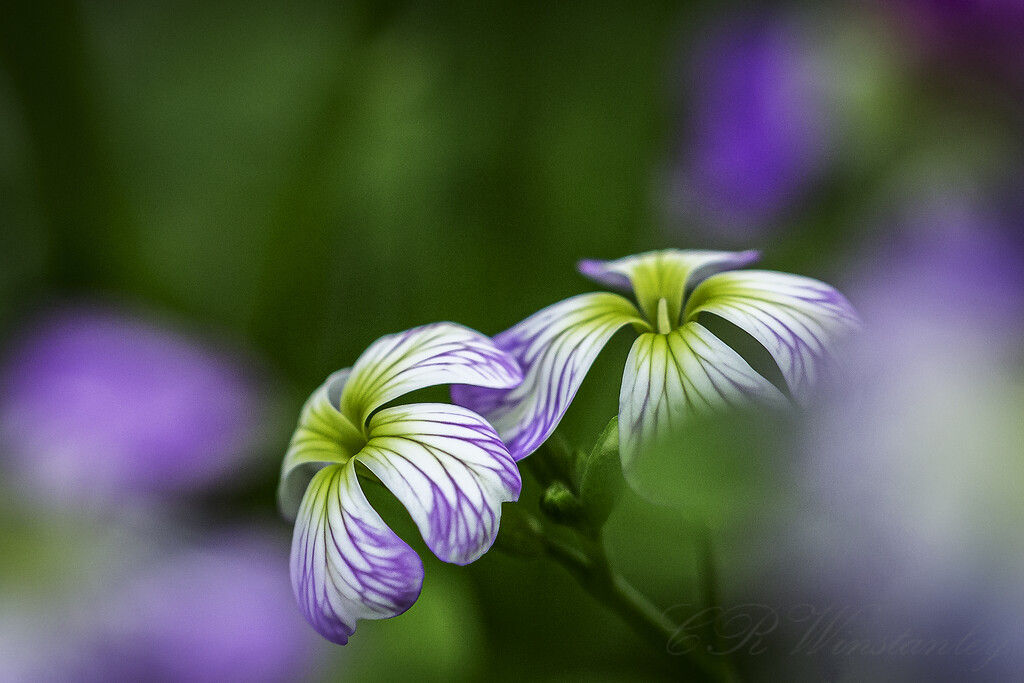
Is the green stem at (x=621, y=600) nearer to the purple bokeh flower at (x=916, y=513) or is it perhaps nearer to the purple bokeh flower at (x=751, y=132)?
the purple bokeh flower at (x=916, y=513)

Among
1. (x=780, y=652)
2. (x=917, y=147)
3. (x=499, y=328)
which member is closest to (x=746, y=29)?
(x=917, y=147)

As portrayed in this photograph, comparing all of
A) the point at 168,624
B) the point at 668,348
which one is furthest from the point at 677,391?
the point at 168,624

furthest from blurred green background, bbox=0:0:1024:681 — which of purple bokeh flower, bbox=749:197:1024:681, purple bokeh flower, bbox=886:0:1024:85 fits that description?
purple bokeh flower, bbox=749:197:1024:681

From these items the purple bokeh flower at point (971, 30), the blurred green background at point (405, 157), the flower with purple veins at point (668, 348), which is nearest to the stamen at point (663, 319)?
the flower with purple veins at point (668, 348)

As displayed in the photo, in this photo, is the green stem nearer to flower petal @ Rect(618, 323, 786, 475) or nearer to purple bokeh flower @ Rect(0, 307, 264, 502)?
flower petal @ Rect(618, 323, 786, 475)

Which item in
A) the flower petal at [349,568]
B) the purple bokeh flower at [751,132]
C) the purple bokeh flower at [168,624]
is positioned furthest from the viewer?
the purple bokeh flower at [751,132]

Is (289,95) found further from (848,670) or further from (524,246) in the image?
(848,670)

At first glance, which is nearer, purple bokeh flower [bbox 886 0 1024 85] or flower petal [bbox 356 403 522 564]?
flower petal [bbox 356 403 522 564]
